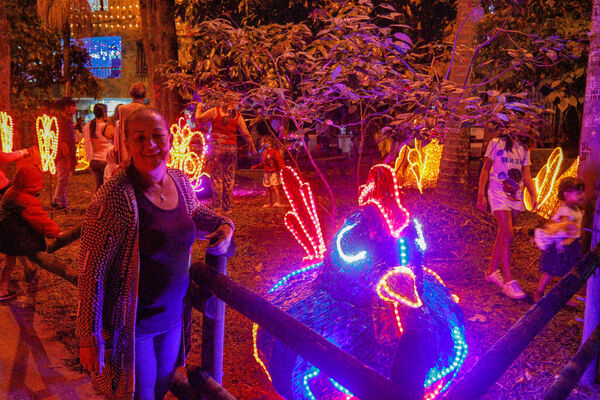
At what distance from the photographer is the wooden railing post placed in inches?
101

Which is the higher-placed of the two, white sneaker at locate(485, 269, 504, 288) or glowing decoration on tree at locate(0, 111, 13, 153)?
glowing decoration on tree at locate(0, 111, 13, 153)

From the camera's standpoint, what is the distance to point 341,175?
630 inches

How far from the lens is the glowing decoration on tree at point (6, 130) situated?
9084 millimetres

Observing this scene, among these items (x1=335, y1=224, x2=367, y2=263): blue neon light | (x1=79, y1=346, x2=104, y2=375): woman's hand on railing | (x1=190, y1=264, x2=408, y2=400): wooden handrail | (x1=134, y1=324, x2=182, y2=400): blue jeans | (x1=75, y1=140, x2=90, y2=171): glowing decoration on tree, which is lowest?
(x1=75, y1=140, x2=90, y2=171): glowing decoration on tree

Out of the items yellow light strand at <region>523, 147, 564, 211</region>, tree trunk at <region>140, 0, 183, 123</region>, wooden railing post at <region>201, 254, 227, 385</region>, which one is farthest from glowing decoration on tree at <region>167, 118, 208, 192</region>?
yellow light strand at <region>523, 147, 564, 211</region>

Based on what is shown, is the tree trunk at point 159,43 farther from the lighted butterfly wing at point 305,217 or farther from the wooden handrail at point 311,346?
the wooden handrail at point 311,346

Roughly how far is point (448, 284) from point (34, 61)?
1865cm

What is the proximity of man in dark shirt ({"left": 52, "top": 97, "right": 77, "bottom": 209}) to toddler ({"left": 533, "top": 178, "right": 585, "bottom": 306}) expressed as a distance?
8.19 metres

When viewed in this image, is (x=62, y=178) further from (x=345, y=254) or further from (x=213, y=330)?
(x=345, y=254)

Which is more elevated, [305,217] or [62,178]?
[305,217]

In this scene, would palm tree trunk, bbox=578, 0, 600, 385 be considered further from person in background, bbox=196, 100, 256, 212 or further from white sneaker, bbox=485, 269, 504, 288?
person in background, bbox=196, 100, 256, 212

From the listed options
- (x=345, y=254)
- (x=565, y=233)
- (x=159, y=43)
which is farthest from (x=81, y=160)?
(x=345, y=254)

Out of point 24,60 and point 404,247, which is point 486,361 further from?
point 24,60

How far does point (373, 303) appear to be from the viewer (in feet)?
8.64
